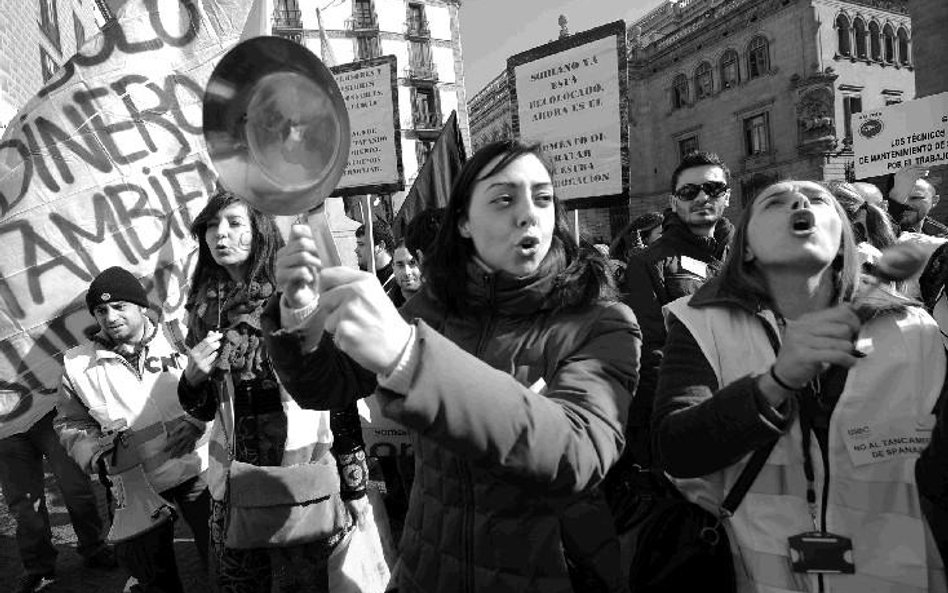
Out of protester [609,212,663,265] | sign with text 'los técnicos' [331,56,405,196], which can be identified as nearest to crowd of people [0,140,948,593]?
sign with text 'los técnicos' [331,56,405,196]

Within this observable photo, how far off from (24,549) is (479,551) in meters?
3.69

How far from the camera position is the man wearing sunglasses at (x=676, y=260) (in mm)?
2959

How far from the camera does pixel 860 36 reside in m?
31.6

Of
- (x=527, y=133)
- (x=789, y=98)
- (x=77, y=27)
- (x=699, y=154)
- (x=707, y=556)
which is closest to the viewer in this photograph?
(x=707, y=556)

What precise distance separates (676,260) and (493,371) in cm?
240

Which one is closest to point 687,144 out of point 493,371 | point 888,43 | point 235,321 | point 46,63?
point 888,43

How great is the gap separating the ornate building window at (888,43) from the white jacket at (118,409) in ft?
126

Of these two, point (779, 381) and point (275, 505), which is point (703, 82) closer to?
point (275, 505)

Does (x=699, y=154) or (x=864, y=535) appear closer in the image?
(x=864, y=535)

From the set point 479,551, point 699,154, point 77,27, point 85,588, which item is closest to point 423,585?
point 479,551

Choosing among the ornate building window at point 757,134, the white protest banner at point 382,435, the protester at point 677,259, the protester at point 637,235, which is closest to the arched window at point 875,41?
the ornate building window at point 757,134

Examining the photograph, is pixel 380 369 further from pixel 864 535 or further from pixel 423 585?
pixel 864 535

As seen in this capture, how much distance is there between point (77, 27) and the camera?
1100 cm

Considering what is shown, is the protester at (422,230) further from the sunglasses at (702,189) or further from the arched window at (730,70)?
the arched window at (730,70)
